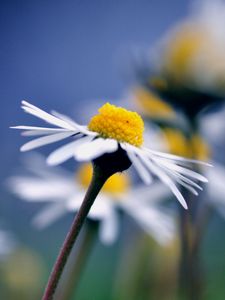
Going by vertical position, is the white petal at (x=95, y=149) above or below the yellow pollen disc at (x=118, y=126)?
below

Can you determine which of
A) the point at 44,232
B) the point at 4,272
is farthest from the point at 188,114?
the point at 44,232

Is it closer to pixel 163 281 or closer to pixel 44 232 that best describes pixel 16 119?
pixel 44 232

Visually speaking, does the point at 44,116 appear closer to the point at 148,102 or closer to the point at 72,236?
the point at 72,236

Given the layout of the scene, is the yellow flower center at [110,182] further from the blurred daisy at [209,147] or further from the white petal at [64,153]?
the white petal at [64,153]

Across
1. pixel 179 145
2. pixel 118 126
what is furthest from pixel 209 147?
pixel 118 126

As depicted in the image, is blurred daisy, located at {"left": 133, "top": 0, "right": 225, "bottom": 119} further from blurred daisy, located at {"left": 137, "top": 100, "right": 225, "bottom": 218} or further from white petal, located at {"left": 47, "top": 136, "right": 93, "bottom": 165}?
white petal, located at {"left": 47, "top": 136, "right": 93, "bottom": 165}

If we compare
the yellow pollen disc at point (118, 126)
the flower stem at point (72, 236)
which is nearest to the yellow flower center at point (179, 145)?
the yellow pollen disc at point (118, 126)

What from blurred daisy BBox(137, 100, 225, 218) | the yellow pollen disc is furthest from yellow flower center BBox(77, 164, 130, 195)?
the yellow pollen disc
